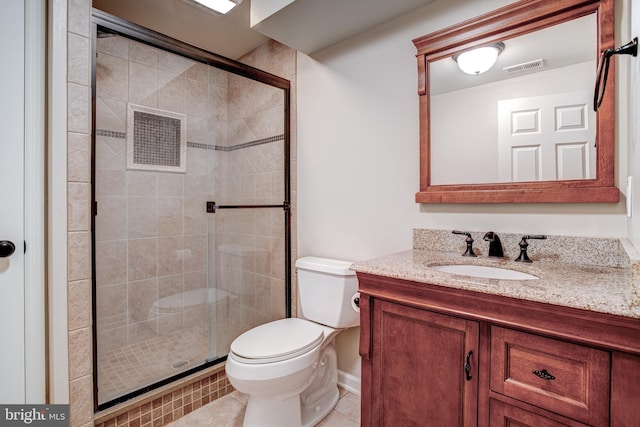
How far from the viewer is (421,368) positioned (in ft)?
3.51

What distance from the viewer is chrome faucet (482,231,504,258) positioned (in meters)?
1.33

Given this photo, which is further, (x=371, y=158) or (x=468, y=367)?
(x=371, y=158)

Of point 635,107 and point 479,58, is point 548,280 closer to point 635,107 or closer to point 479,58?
point 635,107

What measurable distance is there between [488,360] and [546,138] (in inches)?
36.5

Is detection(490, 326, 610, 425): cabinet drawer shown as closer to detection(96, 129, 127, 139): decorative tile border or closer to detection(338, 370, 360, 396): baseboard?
detection(338, 370, 360, 396): baseboard

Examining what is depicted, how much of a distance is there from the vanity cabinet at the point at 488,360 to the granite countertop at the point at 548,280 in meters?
0.03

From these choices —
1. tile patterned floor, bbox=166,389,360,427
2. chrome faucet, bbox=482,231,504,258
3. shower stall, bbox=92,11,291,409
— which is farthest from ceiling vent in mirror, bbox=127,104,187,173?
chrome faucet, bbox=482,231,504,258

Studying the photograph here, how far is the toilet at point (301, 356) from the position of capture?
4.54ft

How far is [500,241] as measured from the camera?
1.36m

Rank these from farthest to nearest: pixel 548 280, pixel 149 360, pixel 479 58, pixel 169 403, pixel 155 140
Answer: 1. pixel 155 140
2. pixel 149 360
3. pixel 169 403
4. pixel 479 58
5. pixel 548 280

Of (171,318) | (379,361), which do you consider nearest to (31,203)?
(171,318)

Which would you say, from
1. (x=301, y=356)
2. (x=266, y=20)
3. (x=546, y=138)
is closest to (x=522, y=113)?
(x=546, y=138)

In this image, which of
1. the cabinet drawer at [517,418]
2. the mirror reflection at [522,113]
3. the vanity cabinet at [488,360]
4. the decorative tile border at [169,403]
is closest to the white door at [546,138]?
the mirror reflection at [522,113]

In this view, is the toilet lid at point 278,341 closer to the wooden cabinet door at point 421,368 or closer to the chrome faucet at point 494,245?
the wooden cabinet door at point 421,368
